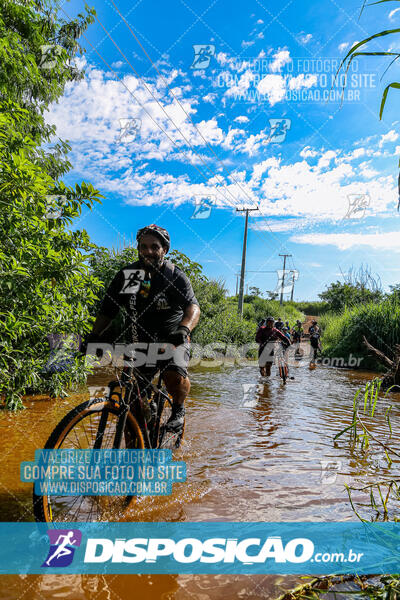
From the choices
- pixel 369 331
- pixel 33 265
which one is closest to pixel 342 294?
pixel 369 331

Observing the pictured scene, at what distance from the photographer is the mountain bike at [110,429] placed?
2.39 m

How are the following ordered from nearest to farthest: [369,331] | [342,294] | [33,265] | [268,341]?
[33,265] → [268,341] → [369,331] → [342,294]

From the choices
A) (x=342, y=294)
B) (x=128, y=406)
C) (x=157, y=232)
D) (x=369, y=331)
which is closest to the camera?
(x=128, y=406)

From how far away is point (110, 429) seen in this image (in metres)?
2.77

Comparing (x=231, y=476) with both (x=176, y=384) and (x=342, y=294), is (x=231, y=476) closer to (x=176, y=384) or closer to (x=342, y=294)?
(x=176, y=384)

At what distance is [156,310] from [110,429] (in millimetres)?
1104

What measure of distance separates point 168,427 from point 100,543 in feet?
3.67

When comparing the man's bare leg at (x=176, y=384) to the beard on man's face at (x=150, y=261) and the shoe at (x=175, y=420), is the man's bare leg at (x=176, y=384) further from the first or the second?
the beard on man's face at (x=150, y=261)

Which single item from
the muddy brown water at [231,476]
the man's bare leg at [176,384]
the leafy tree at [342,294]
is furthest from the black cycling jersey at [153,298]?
the leafy tree at [342,294]

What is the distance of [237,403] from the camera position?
7906 mm

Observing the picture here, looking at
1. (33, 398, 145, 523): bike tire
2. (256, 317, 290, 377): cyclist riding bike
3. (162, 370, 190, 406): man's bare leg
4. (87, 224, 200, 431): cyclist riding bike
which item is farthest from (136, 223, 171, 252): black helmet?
(256, 317, 290, 377): cyclist riding bike

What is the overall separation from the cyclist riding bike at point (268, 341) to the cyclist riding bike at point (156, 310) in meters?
8.09

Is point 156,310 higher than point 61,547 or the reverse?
higher

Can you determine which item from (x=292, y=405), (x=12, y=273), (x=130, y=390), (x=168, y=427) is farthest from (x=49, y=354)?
(x=292, y=405)
